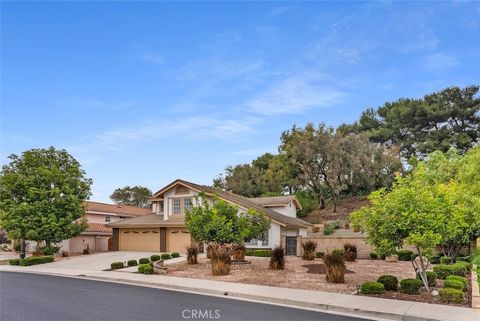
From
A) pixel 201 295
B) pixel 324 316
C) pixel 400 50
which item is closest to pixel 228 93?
pixel 400 50

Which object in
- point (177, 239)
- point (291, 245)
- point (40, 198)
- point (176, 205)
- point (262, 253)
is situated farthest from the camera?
point (176, 205)

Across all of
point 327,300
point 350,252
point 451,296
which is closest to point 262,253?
point 350,252

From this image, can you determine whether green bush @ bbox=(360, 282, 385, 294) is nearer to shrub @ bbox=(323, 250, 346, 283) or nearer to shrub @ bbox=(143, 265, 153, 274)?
shrub @ bbox=(323, 250, 346, 283)

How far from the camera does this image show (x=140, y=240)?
127 feet

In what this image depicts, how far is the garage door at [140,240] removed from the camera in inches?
1483

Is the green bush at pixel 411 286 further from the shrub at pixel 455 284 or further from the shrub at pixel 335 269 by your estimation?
the shrub at pixel 335 269

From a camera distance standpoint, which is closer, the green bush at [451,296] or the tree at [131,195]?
the green bush at [451,296]

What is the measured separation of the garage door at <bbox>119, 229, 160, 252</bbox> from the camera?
124 ft

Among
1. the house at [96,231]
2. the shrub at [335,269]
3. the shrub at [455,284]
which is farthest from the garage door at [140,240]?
the shrub at [455,284]

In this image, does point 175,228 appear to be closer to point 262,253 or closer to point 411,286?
point 262,253

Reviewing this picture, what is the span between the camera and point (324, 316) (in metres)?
11.7

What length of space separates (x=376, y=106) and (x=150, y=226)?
138 ft

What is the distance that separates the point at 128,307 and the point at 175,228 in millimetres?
24528

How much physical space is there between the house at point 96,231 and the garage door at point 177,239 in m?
8.08
